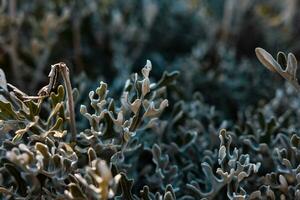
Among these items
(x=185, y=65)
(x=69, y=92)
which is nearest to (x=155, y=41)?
(x=185, y=65)

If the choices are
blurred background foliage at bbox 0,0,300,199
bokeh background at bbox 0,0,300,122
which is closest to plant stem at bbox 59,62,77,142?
blurred background foliage at bbox 0,0,300,199

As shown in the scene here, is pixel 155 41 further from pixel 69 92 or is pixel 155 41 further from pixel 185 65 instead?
pixel 69 92

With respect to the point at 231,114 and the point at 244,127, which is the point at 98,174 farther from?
the point at 231,114

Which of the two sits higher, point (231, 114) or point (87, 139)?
point (231, 114)

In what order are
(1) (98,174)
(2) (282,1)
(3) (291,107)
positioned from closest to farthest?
(1) (98,174), (3) (291,107), (2) (282,1)

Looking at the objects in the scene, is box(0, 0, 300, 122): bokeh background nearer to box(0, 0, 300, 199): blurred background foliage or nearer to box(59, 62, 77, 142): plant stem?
box(0, 0, 300, 199): blurred background foliage

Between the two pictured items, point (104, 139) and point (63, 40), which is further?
point (63, 40)

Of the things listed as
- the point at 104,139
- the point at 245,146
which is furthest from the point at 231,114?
the point at 104,139

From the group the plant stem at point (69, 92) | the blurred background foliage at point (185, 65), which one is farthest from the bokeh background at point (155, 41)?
the plant stem at point (69, 92)

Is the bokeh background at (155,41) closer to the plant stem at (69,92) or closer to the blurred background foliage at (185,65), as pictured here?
the blurred background foliage at (185,65)
